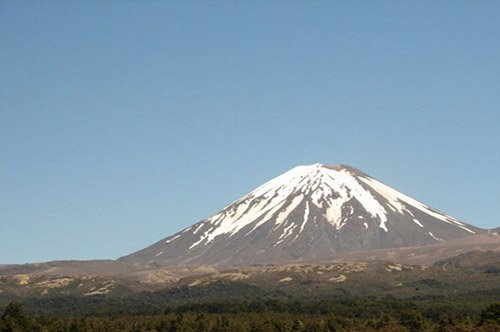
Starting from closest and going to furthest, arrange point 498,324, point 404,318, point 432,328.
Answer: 1. point 498,324
2. point 432,328
3. point 404,318

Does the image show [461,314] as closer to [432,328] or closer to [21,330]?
[432,328]

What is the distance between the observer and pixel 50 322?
190 meters

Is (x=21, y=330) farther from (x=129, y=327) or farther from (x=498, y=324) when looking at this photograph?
(x=498, y=324)

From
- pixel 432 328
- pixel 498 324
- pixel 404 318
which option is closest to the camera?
pixel 498 324

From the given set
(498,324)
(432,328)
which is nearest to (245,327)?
(432,328)

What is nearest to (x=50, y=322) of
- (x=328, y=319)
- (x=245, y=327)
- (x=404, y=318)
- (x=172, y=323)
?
(x=172, y=323)

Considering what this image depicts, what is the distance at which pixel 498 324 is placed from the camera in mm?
162375

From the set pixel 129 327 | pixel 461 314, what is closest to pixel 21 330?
pixel 129 327

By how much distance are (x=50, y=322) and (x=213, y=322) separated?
99.2 feet

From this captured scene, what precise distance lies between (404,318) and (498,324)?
2736 centimetres

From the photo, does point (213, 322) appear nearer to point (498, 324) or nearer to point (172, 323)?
point (172, 323)

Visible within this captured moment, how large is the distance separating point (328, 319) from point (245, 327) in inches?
630

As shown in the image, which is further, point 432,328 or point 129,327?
point 129,327

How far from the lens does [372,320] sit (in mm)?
189625
